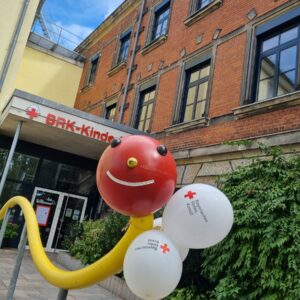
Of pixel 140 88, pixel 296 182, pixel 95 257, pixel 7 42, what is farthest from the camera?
pixel 7 42

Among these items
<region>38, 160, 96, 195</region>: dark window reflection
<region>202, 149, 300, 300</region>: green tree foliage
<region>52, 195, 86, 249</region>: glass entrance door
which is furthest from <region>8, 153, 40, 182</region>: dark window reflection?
<region>202, 149, 300, 300</region>: green tree foliage

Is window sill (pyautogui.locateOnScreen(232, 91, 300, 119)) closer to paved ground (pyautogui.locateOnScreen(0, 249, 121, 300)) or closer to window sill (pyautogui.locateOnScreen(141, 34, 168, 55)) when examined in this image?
paved ground (pyautogui.locateOnScreen(0, 249, 121, 300))

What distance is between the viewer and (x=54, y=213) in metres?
12.9

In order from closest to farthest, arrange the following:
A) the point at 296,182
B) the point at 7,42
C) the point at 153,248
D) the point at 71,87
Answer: the point at 153,248 < the point at 296,182 < the point at 7,42 < the point at 71,87

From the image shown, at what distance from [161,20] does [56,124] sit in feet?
20.6

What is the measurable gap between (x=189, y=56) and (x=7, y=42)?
8936 millimetres

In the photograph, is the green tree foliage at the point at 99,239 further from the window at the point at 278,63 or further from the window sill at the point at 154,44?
the window sill at the point at 154,44

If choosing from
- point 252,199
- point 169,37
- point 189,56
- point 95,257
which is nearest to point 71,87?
point 169,37

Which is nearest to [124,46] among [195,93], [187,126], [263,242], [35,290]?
[195,93]

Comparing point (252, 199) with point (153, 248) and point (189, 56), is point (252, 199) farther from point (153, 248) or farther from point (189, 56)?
point (189, 56)

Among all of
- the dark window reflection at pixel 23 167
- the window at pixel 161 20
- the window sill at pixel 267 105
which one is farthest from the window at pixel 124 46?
the window sill at pixel 267 105

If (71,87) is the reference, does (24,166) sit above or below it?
below

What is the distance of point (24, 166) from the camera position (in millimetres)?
12688

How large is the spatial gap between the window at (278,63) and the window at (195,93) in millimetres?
1701
